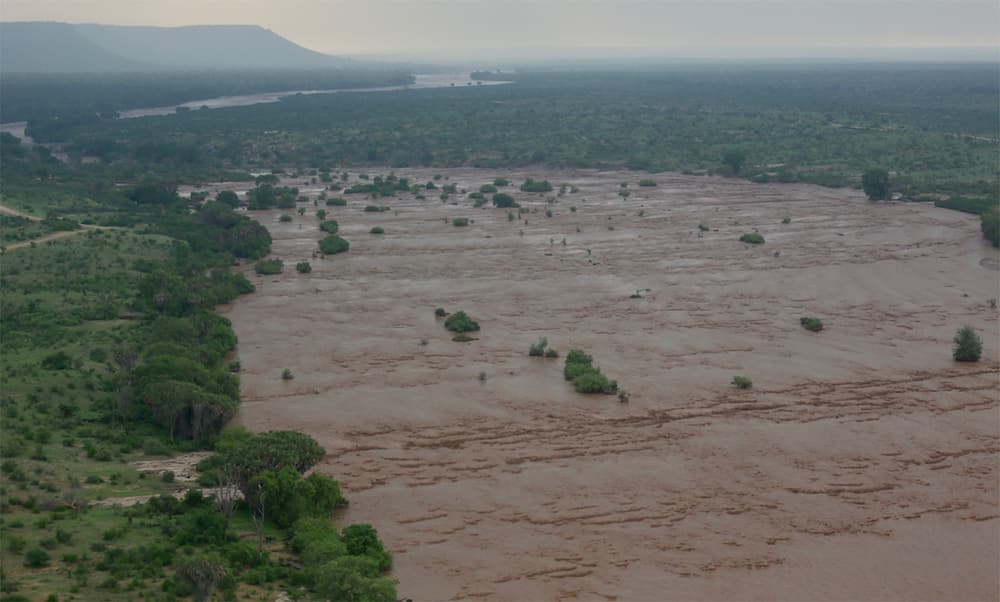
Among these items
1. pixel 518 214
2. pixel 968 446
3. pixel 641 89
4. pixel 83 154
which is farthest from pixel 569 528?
pixel 641 89

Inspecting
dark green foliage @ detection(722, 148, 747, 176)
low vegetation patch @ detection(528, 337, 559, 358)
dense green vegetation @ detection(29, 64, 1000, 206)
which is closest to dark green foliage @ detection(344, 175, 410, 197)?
dense green vegetation @ detection(29, 64, 1000, 206)

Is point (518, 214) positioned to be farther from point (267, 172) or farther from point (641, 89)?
point (641, 89)

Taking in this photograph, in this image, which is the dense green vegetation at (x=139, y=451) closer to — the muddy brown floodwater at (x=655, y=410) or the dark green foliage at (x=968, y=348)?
the muddy brown floodwater at (x=655, y=410)

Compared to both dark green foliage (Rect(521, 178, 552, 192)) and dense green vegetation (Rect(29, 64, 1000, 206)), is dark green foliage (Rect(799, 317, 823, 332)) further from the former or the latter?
dark green foliage (Rect(521, 178, 552, 192))

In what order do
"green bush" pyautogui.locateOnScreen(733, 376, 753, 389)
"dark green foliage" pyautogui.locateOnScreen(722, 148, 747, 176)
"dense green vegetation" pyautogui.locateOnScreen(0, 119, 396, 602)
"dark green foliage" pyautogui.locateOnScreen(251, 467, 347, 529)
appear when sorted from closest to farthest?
1. "dense green vegetation" pyautogui.locateOnScreen(0, 119, 396, 602)
2. "dark green foliage" pyautogui.locateOnScreen(251, 467, 347, 529)
3. "green bush" pyautogui.locateOnScreen(733, 376, 753, 389)
4. "dark green foliage" pyautogui.locateOnScreen(722, 148, 747, 176)

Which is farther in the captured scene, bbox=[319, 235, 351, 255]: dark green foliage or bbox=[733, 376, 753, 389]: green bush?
bbox=[319, 235, 351, 255]: dark green foliage

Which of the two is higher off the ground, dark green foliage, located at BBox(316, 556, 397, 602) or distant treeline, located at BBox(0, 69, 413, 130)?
A: distant treeline, located at BBox(0, 69, 413, 130)
